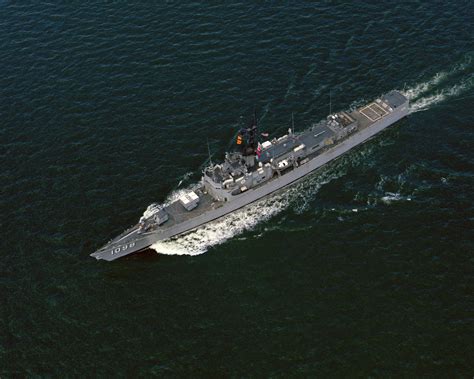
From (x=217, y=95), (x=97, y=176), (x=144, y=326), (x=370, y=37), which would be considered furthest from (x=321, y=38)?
(x=144, y=326)

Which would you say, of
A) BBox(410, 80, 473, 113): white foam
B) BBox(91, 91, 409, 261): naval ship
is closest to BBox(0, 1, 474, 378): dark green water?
BBox(410, 80, 473, 113): white foam

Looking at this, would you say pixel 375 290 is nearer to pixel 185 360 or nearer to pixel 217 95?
pixel 185 360

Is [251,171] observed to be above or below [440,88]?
below

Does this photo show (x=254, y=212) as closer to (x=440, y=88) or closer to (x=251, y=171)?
(x=251, y=171)

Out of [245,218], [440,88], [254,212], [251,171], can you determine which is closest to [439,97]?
[440,88]

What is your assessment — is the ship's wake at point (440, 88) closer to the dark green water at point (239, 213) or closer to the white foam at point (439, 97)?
the white foam at point (439, 97)

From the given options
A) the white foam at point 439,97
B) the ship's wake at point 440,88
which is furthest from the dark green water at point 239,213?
the white foam at point 439,97
